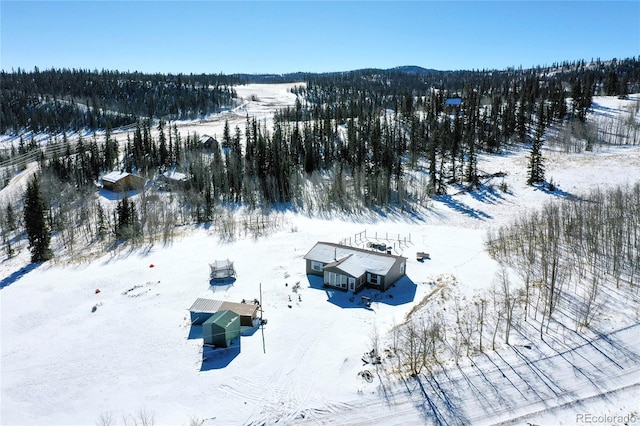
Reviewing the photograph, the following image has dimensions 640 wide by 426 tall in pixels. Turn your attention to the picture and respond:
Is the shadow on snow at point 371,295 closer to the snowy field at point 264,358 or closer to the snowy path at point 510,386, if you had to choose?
the snowy field at point 264,358

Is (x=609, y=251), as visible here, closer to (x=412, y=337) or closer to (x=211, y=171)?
(x=412, y=337)

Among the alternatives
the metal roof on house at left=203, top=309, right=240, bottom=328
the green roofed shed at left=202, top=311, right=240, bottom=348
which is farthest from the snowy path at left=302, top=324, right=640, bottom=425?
the metal roof on house at left=203, top=309, right=240, bottom=328

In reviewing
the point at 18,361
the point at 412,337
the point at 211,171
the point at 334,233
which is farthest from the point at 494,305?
the point at 211,171

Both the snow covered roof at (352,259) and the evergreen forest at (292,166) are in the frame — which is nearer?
the snow covered roof at (352,259)

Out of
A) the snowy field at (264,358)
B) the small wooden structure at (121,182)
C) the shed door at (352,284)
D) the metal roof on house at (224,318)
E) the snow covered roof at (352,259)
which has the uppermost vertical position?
the small wooden structure at (121,182)

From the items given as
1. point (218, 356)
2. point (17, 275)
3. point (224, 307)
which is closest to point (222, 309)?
point (224, 307)

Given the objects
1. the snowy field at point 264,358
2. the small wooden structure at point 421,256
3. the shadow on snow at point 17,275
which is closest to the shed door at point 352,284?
the snowy field at point 264,358
